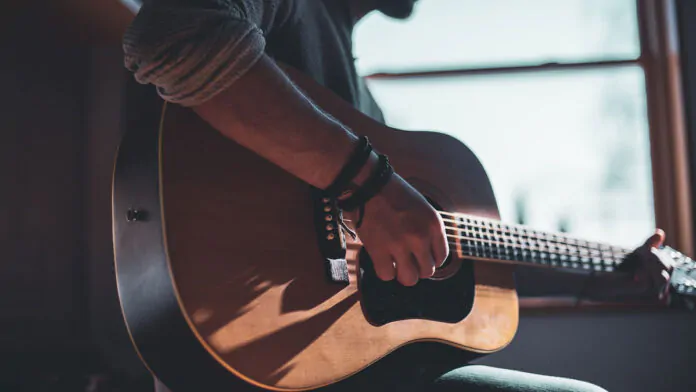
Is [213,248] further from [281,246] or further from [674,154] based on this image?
[674,154]

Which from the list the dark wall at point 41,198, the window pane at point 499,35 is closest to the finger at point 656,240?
the window pane at point 499,35

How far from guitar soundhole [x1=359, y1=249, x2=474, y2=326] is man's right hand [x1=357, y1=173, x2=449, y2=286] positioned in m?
0.11

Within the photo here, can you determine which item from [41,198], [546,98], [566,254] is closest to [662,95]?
[546,98]

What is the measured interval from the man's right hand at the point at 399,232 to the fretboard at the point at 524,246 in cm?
25

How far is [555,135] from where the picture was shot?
2.09 m

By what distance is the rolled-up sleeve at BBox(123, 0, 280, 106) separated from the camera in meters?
0.55

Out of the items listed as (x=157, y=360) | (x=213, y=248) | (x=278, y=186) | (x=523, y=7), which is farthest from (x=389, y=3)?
(x=523, y=7)

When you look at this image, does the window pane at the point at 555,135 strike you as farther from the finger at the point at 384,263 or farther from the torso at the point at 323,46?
the finger at the point at 384,263

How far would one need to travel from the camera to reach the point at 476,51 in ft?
7.08

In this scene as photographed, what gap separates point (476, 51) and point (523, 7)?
0.98ft

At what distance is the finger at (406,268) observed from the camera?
26.7 inches

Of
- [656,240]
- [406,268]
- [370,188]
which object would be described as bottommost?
[656,240]

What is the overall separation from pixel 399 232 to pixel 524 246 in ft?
1.75

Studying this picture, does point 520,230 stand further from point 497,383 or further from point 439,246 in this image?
point 439,246
